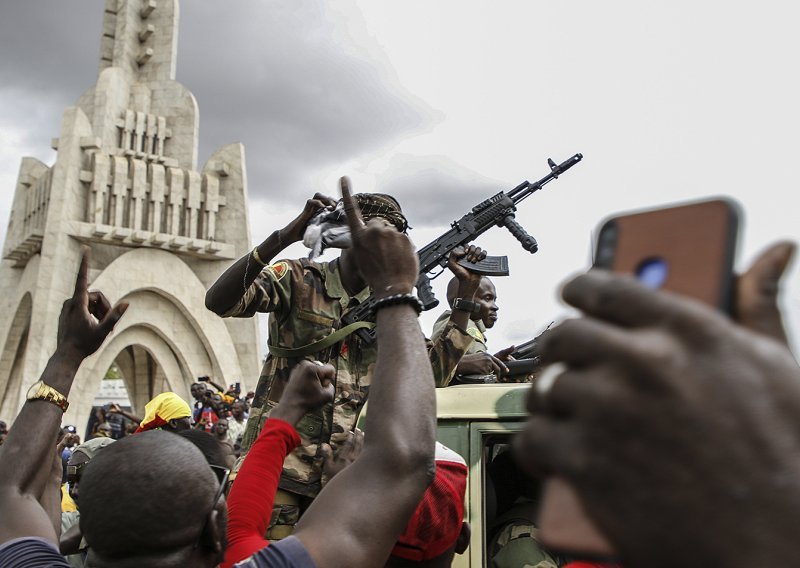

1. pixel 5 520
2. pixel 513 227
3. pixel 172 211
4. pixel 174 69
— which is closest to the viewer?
pixel 5 520

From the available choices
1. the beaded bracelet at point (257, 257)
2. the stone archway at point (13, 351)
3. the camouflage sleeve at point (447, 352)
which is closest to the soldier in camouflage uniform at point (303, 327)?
the beaded bracelet at point (257, 257)

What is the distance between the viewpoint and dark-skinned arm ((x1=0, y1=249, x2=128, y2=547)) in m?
1.73

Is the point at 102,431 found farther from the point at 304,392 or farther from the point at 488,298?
the point at 304,392

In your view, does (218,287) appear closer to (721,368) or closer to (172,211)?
(721,368)

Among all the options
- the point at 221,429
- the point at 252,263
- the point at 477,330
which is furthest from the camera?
the point at 221,429

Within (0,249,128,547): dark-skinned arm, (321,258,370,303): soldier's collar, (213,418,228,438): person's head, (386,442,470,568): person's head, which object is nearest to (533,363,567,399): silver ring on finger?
(386,442,470,568): person's head

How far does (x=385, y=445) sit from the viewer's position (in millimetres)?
1384

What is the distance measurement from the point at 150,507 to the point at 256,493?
0.38 m

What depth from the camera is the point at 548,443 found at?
1.84ft

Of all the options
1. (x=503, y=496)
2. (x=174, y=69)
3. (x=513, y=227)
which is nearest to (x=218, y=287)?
(x=503, y=496)

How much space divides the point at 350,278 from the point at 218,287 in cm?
57

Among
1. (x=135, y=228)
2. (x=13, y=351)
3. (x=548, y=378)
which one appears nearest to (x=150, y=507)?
(x=548, y=378)

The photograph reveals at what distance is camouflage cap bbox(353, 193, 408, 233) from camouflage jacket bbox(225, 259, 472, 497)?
0.26 meters

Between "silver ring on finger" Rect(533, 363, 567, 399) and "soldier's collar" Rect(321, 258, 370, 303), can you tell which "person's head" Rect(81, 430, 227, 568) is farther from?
"soldier's collar" Rect(321, 258, 370, 303)
